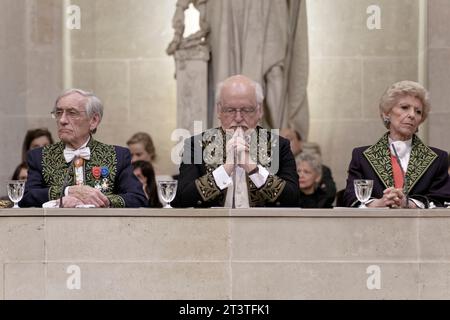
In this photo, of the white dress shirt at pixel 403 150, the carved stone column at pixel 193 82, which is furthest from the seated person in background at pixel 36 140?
the white dress shirt at pixel 403 150

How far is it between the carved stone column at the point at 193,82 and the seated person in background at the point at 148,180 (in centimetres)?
170

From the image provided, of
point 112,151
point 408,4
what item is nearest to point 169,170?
point 408,4

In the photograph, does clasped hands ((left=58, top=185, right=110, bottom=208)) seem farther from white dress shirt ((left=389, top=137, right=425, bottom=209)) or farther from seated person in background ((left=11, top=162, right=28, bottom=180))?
seated person in background ((left=11, top=162, right=28, bottom=180))

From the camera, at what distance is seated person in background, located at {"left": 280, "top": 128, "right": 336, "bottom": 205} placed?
11883mm

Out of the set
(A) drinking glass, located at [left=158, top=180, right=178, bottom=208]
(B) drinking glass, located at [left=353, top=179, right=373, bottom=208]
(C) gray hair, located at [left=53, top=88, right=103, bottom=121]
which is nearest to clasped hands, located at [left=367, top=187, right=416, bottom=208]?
(B) drinking glass, located at [left=353, top=179, right=373, bottom=208]

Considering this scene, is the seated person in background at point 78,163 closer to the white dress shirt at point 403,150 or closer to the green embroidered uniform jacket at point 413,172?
the green embroidered uniform jacket at point 413,172

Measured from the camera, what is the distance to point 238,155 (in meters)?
8.89

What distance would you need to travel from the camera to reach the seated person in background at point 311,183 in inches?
454

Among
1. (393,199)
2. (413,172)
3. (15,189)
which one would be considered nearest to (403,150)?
(413,172)

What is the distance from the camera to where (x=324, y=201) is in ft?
37.9

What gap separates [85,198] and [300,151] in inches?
158

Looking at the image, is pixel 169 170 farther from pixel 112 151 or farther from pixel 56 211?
pixel 56 211

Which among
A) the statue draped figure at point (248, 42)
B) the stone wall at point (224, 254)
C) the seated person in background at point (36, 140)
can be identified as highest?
the statue draped figure at point (248, 42)

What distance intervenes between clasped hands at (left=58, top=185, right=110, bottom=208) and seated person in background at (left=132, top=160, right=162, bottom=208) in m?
2.14
